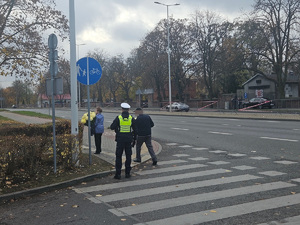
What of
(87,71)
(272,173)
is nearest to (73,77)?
(87,71)

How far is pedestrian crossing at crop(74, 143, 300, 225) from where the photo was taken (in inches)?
192

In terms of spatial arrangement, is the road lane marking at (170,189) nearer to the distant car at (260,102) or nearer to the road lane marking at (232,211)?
the road lane marking at (232,211)

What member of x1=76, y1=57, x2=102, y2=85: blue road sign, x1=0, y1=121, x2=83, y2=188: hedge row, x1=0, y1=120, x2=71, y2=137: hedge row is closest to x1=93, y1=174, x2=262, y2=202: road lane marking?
x1=0, y1=121, x2=83, y2=188: hedge row

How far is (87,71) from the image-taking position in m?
8.51

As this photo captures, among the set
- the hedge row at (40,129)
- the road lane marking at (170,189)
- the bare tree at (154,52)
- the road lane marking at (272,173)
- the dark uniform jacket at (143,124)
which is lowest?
the road lane marking at (170,189)

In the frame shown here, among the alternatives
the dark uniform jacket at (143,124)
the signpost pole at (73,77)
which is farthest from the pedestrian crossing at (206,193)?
the signpost pole at (73,77)

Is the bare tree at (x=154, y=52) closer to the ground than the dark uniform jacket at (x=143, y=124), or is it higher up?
higher up

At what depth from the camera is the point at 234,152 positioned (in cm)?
1099

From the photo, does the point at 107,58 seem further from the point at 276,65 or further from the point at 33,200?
the point at 33,200

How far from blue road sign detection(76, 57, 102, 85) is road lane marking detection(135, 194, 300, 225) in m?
4.75

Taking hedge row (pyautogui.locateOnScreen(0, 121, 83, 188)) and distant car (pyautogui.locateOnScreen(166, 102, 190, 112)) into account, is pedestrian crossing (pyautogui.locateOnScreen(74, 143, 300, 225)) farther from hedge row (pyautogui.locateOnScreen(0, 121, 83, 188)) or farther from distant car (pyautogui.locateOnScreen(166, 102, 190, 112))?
distant car (pyautogui.locateOnScreen(166, 102, 190, 112))

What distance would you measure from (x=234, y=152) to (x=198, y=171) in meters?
3.30

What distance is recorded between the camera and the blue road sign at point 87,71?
8.47m

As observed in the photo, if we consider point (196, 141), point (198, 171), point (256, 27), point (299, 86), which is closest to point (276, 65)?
point (256, 27)
